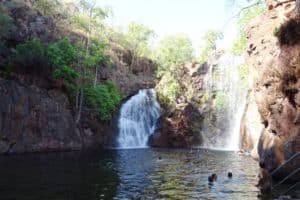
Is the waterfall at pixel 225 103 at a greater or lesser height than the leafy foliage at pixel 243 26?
lesser

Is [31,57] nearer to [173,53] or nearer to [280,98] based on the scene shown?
[173,53]

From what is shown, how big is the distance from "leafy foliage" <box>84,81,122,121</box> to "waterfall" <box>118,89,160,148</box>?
2.70 m

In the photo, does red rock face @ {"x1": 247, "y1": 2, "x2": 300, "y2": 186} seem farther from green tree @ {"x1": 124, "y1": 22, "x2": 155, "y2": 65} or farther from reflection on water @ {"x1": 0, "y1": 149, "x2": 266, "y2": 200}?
green tree @ {"x1": 124, "y1": 22, "x2": 155, "y2": 65}

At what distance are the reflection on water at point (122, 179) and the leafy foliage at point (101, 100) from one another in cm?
1789

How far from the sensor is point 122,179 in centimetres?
2416

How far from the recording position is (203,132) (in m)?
56.0

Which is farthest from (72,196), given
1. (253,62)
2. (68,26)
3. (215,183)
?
(68,26)

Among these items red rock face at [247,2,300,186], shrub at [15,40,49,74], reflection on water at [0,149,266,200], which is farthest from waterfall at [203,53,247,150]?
red rock face at [247,2,300,186]

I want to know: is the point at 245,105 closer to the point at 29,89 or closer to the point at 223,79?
the point at 223,79

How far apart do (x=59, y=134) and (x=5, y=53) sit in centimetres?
1063

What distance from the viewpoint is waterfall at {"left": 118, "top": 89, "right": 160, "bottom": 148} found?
53.9 metres

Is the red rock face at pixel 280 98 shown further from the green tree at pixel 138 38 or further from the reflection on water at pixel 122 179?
the green tree at pixel 138 38

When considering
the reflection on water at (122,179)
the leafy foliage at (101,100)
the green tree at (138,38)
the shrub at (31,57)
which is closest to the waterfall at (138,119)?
the leafy foliage at (101,100)

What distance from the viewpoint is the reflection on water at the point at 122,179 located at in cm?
1934
